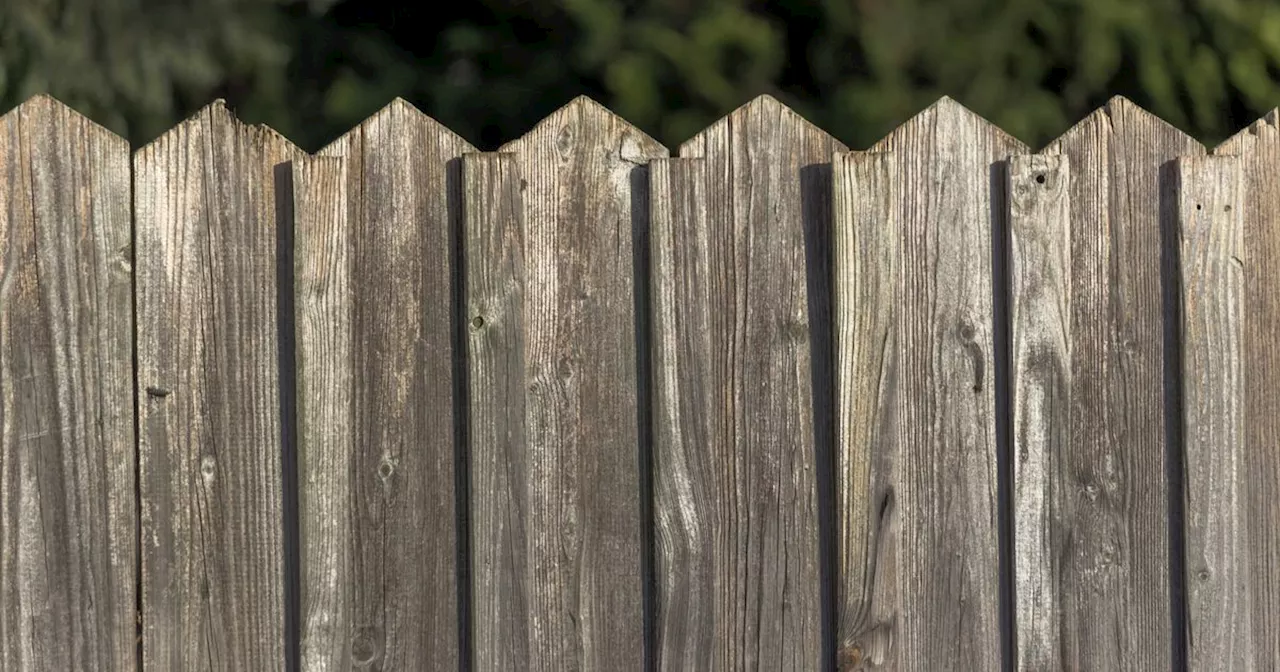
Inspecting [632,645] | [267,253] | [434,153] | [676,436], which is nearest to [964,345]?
[676,436]

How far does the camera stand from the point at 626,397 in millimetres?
2586

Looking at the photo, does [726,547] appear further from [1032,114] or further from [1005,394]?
[1032,114]

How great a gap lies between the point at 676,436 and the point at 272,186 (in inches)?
36.1

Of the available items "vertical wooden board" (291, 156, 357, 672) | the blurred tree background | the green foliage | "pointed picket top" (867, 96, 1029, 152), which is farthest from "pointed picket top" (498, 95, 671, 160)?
the green foliage

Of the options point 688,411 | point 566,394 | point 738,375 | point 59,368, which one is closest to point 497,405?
point 566,394

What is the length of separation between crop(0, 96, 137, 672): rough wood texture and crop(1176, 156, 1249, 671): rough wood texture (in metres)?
2.08

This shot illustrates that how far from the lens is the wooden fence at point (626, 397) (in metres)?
2.52

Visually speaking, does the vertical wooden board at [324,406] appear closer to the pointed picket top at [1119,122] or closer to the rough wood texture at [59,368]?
the rough wood texture at [59,368]

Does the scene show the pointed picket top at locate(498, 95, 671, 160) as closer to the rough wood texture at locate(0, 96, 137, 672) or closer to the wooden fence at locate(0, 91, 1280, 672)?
the wooden fence at locate(0, 91, 1280, 672)

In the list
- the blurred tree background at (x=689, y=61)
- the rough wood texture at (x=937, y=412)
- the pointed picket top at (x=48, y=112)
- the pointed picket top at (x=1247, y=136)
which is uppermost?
the blurred tree background at (x=689, y=61)

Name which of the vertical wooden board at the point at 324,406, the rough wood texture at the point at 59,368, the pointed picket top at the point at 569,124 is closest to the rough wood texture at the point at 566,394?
the pointed picket top at the point at 569,124

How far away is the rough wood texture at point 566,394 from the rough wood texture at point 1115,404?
2.87ft

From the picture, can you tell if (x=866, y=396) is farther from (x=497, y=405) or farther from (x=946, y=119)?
(x=497, y=405)

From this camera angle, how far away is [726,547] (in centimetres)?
260
